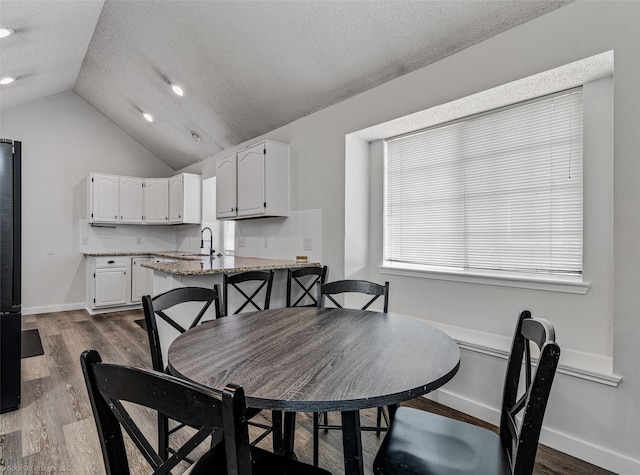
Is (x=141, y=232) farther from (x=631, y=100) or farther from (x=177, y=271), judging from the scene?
(x=631, y=100)

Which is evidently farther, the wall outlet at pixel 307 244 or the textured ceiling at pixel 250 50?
the wall outlet at pixel 307 244

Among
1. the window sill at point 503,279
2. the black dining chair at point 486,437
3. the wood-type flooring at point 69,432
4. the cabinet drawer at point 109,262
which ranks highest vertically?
the window sill at point 503,279

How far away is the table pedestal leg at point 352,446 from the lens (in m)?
1.08

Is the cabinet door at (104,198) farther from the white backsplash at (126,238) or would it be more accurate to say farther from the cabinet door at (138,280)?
the cabinet door at (138,280)

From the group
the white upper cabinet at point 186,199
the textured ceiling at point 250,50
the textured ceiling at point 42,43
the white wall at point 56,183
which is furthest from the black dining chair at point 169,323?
the white wall at point 56,183

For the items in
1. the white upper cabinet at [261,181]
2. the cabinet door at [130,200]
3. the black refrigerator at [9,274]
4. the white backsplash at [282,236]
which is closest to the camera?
the black refrigerator at [9,274]

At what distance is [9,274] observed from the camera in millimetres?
2291

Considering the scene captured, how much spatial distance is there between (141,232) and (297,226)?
3.88 metres

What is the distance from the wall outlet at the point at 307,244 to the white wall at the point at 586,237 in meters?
1.22

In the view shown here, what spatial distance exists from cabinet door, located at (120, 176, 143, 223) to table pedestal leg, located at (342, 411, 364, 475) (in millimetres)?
5661

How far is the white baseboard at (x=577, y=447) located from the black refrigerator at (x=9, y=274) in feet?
10.1

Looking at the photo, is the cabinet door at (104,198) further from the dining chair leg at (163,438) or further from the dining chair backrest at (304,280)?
the dining chair leg at (163,438)

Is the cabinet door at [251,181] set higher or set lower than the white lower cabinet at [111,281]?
higher

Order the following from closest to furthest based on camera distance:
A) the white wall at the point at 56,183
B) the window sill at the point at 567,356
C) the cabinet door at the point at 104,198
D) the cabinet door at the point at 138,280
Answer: the window sill at the point at 567,356 < the white wall at the point at 56,183 < the cabinet door at the point at 104,198 < the cabinet door at the point at 138,280
